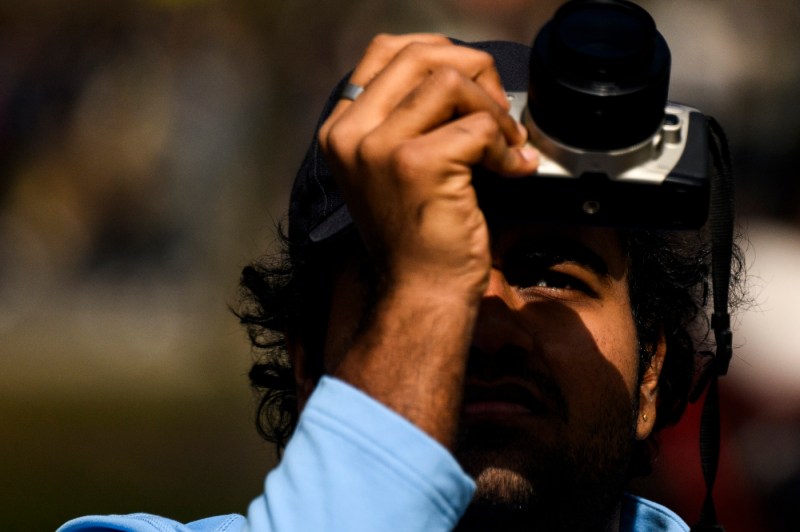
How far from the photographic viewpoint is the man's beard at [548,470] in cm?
186

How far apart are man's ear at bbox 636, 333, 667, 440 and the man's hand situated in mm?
966

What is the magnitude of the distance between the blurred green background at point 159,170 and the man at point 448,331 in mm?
3085

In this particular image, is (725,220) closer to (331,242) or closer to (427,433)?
(427,433)

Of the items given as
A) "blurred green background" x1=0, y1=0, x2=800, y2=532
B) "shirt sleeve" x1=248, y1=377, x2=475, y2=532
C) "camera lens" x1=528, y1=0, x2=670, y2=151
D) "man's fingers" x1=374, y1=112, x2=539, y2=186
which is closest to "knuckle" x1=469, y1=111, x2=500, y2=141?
"man's fingers" x1=374, y1=112, x2=539, y2=186

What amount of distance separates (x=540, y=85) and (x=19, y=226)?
18.2 feet

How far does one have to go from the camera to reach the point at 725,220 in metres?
1.68

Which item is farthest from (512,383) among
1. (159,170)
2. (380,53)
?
(159,170)

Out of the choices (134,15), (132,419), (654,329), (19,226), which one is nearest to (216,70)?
(134,15)

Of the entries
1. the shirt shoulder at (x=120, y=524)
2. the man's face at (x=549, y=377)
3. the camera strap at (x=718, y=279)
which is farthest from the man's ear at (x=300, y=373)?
the camera strap at (x=718, y=279)

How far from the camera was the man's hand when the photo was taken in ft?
4.62

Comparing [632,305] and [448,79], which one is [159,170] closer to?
[632,305]

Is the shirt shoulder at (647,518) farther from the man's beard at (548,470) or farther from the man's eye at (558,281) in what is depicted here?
the man's eye at (558,281)

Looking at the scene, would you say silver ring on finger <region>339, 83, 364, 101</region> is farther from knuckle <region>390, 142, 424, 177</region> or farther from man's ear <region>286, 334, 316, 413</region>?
man's ear <region>286, 334, 316, 413</region>

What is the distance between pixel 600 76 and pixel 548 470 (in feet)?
2.41
